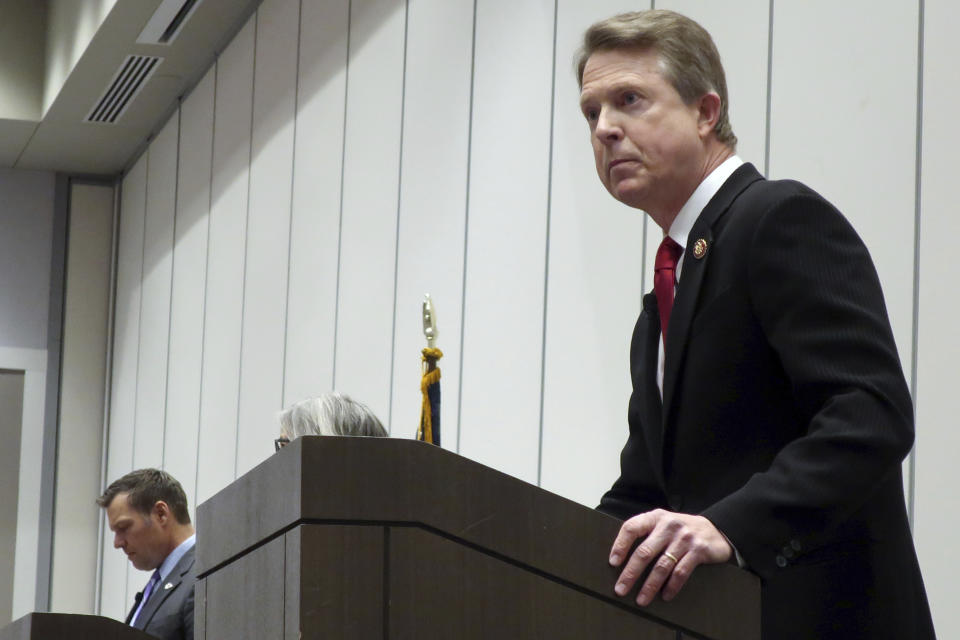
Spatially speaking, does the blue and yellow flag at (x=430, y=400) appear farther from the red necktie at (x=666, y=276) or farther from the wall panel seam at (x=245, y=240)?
the wall panel seam at (x=245, y=240)

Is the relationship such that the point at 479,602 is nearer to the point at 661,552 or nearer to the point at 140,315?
the point at 661,552

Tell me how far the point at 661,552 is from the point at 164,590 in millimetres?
4543

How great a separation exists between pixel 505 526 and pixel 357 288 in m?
5.15

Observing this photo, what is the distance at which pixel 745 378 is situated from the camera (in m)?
1.99

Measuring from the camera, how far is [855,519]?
1.92 metres

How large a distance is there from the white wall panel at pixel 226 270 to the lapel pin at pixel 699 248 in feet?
20.8

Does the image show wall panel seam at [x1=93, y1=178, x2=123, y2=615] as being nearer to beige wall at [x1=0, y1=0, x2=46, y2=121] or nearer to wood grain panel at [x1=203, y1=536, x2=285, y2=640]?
beige wall at [x1=0, y1=0, x2=46, y2=121]

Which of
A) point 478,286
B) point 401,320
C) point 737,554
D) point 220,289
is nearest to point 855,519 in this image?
point 737,554

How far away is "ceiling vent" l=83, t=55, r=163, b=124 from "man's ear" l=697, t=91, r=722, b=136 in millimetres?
7752

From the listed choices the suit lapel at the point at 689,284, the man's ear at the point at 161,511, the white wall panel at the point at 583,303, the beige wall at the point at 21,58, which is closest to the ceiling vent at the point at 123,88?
the beige wall at the point at 21,58

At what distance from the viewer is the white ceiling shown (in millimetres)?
8945

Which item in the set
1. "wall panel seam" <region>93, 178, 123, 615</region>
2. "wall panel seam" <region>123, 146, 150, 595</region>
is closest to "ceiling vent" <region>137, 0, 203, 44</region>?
"wall panel seam" <region>123, 146, 150, 595</region>

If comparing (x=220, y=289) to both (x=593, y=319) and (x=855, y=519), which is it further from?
(x=855, y=519)

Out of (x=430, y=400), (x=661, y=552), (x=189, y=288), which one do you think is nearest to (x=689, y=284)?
(x=661, y=552)
